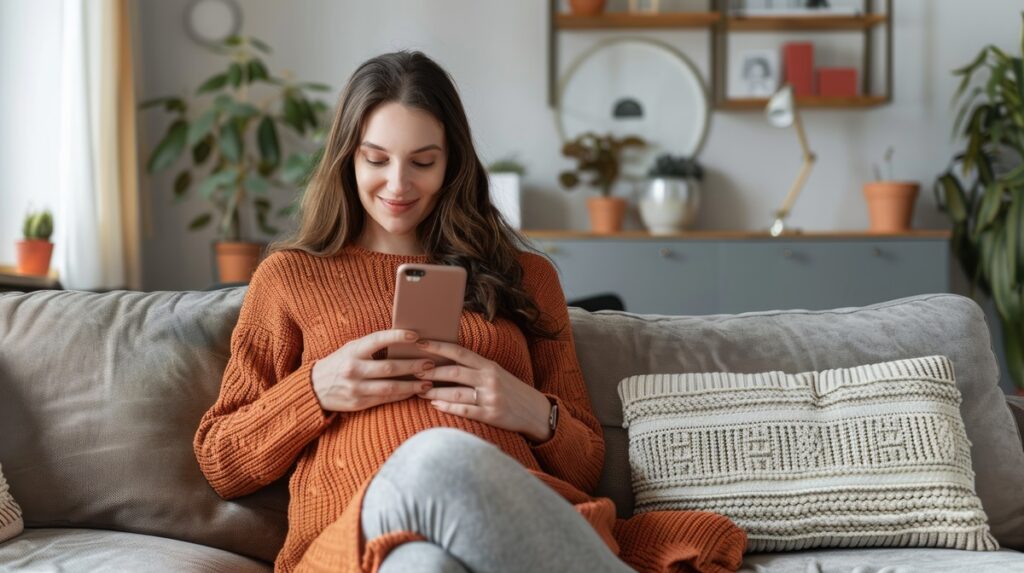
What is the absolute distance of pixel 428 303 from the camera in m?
1.53

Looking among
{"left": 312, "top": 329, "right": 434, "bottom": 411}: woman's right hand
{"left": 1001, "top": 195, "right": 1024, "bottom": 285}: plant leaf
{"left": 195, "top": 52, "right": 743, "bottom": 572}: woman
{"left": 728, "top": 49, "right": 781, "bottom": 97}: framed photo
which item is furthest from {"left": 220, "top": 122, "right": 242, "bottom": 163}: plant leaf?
{"left": 1001, "top": 195, "right": 1024, "bottom": 285}: plant leaf

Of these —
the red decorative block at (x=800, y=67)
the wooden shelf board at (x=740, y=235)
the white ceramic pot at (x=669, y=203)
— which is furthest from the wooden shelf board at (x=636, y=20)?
the wooden shelf board at (x=740, y=235)

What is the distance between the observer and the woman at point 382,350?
61.1 inches

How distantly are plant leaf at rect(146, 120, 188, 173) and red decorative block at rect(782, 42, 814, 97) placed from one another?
2.49m

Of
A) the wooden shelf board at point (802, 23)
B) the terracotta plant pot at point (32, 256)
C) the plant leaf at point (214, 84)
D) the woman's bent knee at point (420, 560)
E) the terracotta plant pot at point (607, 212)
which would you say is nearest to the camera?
the woman's bent knee at point (420, 560)

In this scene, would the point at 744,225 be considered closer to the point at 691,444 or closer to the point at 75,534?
the point at 691,444

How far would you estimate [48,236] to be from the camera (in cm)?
337

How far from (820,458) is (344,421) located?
0.73 m

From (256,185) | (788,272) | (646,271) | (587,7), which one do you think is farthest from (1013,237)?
(256,185)

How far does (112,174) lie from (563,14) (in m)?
1.91

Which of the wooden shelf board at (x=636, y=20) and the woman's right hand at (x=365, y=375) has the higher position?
the wooden shelf board at (x=636, y=20)

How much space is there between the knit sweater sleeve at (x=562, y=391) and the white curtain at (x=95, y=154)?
2.33 meters

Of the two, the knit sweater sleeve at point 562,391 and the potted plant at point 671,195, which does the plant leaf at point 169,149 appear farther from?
the knit sweater sleeve at point 562,391

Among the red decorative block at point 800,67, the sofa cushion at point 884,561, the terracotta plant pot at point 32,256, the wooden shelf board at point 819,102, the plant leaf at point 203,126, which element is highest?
the red decorative block at point 800,67
